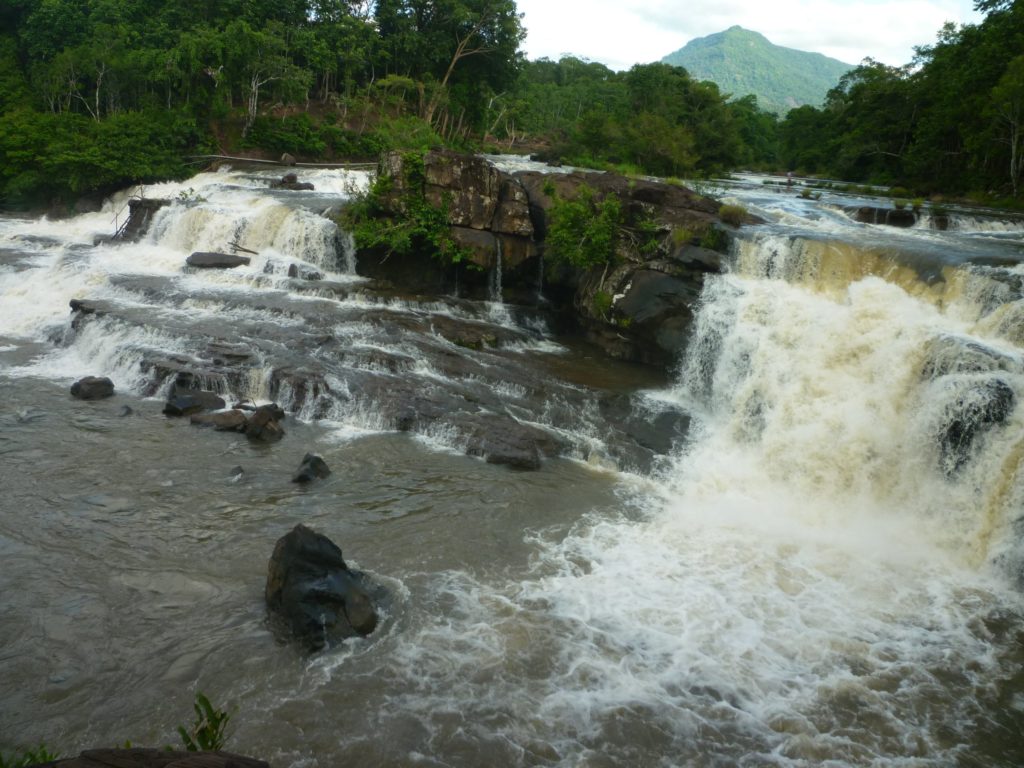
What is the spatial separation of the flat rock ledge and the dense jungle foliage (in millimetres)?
23148

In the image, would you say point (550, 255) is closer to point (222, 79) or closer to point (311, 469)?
point (311, 469)

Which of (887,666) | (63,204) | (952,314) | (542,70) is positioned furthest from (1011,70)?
(542,70)

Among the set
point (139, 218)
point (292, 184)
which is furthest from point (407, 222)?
point (292, 184)

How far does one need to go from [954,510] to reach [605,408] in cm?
636

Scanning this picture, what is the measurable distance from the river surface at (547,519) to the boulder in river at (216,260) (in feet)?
2.02

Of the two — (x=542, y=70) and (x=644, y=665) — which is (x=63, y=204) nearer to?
(x=644, y=665)

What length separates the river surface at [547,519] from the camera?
6.76 m

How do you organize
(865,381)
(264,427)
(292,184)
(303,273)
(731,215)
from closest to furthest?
(264,427) < (865,381) < (731,215) < (303,273) < (292,184)

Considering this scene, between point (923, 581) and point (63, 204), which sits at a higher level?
point (63, 204)

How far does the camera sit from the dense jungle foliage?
95.7 feet

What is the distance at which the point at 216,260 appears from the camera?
20203 mm

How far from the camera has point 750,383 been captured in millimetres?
14195

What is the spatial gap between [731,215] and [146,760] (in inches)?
706

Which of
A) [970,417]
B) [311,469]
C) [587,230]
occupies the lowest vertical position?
[311,469]
